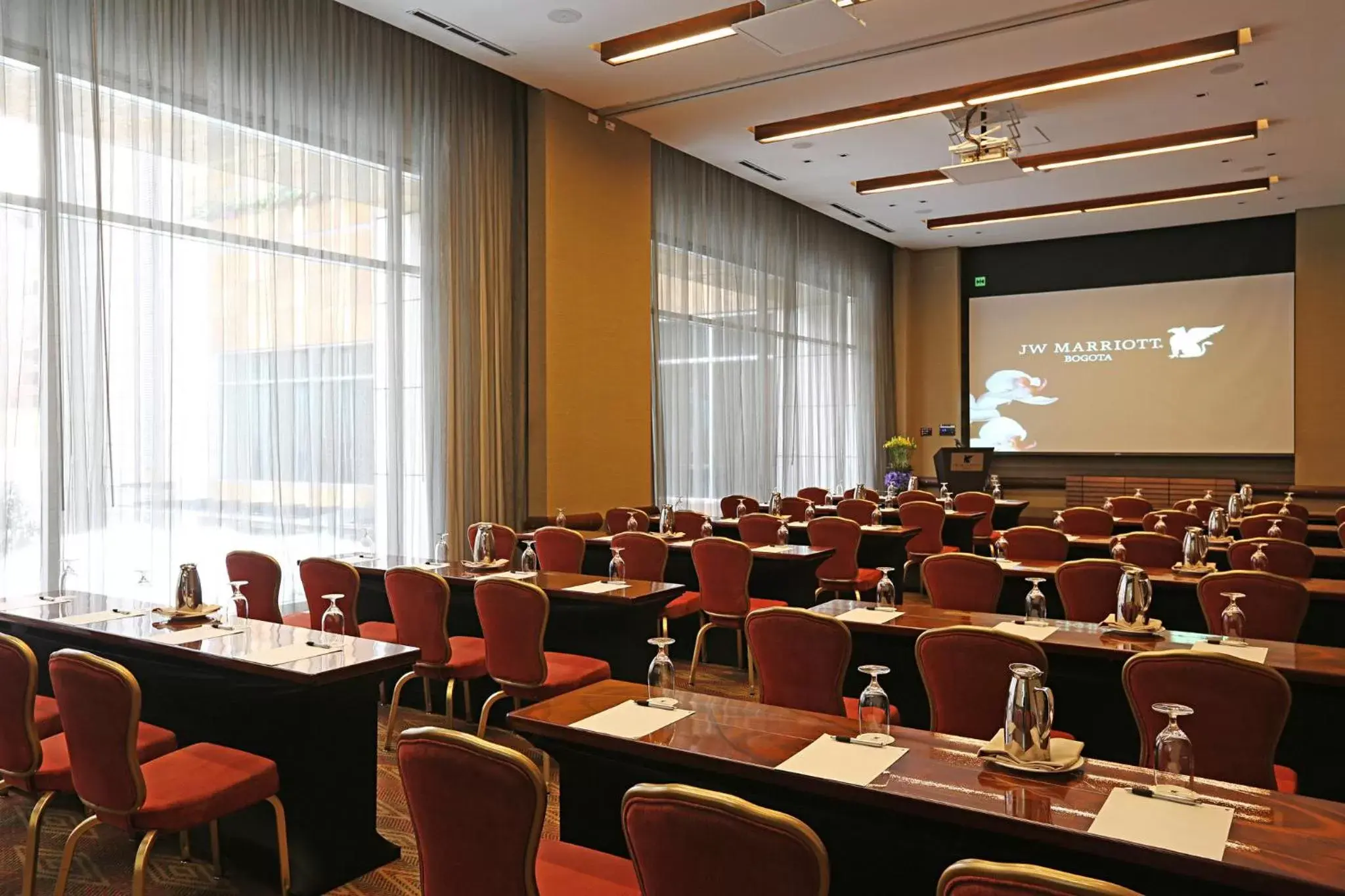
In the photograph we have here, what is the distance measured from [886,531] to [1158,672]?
5.47 meters

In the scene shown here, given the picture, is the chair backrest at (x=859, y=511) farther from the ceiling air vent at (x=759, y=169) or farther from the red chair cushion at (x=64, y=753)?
the red chair cushion at (x=64, y=753)

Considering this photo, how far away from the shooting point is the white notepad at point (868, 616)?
4273mm

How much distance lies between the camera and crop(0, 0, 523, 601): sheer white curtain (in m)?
5.74

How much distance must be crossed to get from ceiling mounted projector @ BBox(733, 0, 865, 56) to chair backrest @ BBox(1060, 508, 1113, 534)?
4410 mm

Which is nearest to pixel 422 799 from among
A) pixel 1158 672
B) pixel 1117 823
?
pixel 1117 823

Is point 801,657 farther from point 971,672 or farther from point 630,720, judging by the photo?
point 630,720

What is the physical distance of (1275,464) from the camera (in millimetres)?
14852

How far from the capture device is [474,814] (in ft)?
7.14

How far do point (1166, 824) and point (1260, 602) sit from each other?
2960mm

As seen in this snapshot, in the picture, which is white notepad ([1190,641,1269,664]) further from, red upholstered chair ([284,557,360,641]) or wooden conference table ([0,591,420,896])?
red upholstered chair ([284,557,360,641])

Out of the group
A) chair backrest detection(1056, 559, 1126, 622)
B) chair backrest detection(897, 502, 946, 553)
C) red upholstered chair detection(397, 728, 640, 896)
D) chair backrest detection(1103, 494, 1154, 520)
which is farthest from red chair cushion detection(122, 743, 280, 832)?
chair backrest detection(1103, 494, 1154, 520)

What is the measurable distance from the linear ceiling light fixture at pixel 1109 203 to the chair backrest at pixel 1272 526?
6.62 meters

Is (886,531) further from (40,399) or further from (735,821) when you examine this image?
(735,821)

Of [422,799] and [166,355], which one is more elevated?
[166,355]
